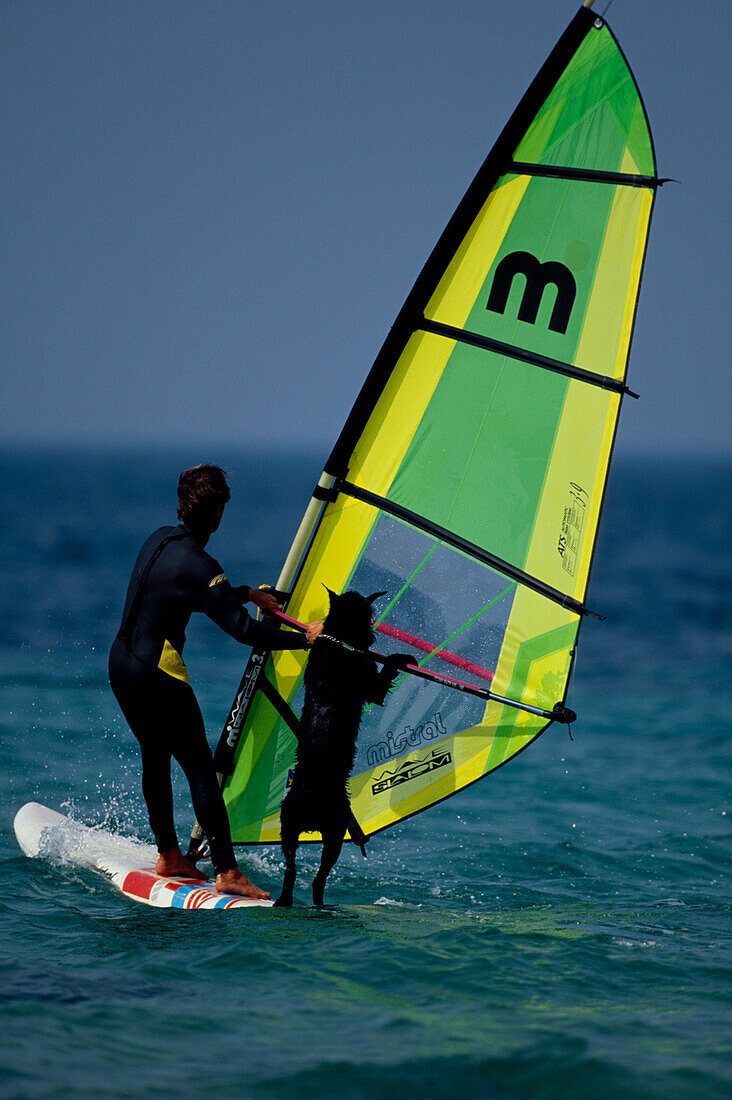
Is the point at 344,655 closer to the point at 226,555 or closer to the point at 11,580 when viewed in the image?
the point at 11,580

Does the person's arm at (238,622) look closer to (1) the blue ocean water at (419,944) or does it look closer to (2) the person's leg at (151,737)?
(2) the person's leg at (151,737)

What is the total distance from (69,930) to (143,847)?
1.28 meters

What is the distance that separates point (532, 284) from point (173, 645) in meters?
2.07

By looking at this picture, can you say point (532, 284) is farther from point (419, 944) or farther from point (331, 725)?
point (419, 944)

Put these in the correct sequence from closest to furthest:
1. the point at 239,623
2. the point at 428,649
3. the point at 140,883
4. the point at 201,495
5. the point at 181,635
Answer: the point at 239,623 < the point at 201,495 < the point at 181,635 < the point at 140,883 < the point at 428,649

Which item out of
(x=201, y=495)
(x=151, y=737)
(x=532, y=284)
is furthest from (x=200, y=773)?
(x=532, y=284)

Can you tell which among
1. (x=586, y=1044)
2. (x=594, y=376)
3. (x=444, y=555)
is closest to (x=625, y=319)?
(x=594, y=376)

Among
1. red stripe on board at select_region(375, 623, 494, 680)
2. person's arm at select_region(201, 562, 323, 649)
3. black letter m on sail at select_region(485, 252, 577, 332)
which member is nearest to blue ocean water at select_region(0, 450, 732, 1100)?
person's arm at select_region(201, 562, 323, 649)

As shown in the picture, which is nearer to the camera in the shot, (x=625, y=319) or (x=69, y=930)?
(x=69, y=930)

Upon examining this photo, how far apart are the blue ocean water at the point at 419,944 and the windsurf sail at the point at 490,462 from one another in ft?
2.05

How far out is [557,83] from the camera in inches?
179

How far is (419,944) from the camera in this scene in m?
4.05

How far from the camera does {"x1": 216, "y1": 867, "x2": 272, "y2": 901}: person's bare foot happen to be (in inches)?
181

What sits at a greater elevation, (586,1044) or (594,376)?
(594,376)
